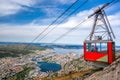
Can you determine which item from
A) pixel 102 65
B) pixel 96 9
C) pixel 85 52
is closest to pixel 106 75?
pixel 102 65

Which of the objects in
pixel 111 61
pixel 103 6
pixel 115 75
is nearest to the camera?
pixel 115 75

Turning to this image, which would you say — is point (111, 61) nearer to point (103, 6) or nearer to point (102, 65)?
point (102, 65)

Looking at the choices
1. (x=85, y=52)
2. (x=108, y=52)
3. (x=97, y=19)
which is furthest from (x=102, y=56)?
(x=97, y=19)

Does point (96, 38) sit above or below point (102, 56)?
above

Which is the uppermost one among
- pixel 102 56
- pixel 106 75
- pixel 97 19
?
pixel 97 19

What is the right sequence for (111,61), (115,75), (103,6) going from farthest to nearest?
(103,6)
(111,61)
(115,75)

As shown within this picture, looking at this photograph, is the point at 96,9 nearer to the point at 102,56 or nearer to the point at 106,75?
the point at 102,56

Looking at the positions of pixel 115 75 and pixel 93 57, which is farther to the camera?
pixel 93 57
